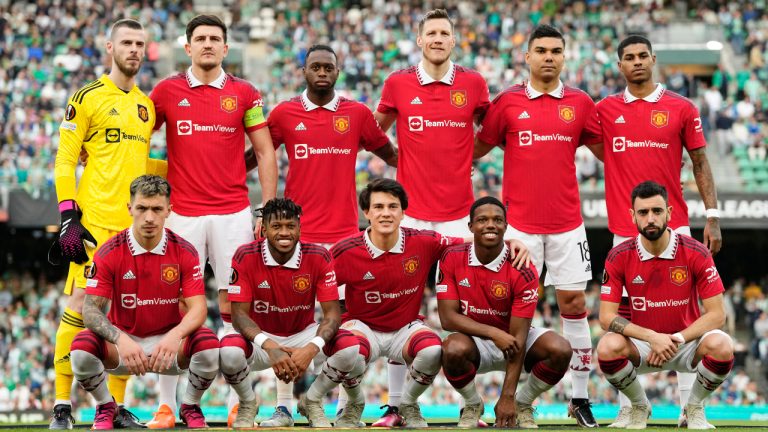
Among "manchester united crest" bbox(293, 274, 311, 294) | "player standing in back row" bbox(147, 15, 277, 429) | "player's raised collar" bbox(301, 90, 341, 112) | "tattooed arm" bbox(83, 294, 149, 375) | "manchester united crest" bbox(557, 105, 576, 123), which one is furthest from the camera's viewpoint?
"player's raised collar" bbox(301, 90, 341, 112)

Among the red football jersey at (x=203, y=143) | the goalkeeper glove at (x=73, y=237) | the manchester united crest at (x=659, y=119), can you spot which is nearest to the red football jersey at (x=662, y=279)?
the manchester united crest at (x=659, y=119)

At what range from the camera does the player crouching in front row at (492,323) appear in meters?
7.79

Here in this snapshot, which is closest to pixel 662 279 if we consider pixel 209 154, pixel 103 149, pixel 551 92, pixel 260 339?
pixel 551 92

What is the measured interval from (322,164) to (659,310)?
2.76 m

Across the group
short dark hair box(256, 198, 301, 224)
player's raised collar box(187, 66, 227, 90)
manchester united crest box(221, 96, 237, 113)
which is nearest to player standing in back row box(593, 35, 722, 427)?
short dark hair box(256, 198, 301, 224)

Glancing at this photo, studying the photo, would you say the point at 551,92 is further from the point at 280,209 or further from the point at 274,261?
the point at 274,261

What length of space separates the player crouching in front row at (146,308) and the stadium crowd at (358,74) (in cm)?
961

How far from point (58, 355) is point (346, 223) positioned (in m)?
2.37

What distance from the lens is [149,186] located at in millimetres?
7500

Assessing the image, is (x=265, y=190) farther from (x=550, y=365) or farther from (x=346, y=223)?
(x=550, y=365)

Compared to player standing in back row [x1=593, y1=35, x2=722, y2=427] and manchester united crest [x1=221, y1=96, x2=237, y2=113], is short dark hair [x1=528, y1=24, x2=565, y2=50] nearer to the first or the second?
player standing in back row [x1=593, y1=35, x2=722, y2=427]

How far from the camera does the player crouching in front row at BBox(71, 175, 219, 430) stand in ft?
24.5

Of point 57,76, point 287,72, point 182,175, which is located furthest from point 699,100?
point 182,175

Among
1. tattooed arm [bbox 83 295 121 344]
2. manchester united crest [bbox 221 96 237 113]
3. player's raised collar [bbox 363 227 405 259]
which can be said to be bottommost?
tattooed arm [bbox 83 295 121 344]
